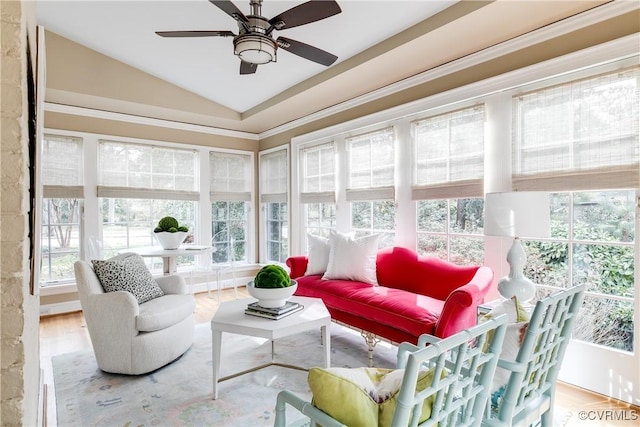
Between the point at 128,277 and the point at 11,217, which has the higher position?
Result: the point at 11,217

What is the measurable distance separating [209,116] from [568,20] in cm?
412

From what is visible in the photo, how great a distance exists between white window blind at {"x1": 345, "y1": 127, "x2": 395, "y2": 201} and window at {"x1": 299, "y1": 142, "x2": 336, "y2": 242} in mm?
342

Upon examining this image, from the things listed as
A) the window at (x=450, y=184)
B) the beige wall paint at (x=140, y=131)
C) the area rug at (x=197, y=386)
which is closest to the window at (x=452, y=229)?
the window at (x=450, y=184)

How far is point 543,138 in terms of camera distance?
A: 8.70 feet

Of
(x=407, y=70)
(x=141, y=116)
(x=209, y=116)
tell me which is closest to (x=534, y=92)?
(x=407, y=70)

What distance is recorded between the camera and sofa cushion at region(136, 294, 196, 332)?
8.68 ft

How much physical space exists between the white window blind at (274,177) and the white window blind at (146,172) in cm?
108

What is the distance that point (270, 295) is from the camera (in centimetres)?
240

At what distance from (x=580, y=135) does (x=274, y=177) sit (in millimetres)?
4129

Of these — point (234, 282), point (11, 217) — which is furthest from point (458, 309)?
point (234, 282)

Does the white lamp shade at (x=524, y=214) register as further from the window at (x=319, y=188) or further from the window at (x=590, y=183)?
the window at (x=319, y=188)

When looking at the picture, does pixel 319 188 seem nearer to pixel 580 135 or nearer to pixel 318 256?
pixel 318 256

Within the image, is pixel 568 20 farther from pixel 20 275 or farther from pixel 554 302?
pixel 20 275

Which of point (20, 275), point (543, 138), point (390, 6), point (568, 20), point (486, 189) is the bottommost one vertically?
point (20, 275)
